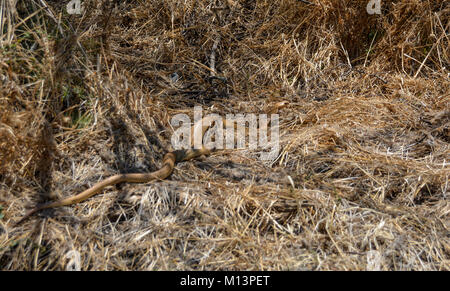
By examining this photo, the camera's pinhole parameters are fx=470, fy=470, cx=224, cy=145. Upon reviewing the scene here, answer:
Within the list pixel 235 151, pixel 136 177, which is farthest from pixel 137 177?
pixel 235 151

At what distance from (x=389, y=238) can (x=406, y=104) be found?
1.76 metres

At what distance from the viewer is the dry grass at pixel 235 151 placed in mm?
2641

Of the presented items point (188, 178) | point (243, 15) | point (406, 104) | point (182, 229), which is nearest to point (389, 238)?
point (182, 229)

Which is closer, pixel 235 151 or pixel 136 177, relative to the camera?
pixel 136 177

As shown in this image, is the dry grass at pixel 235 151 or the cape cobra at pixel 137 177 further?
the cape cobra at pixel 137 177

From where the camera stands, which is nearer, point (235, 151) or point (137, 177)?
point (137, 177)

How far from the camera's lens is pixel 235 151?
12.2 feet

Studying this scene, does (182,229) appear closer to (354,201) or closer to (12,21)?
(354,201)

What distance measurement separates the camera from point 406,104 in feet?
13.2

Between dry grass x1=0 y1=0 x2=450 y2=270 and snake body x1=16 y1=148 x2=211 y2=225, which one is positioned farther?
snake body x1=16 y1=148 x2=211 y2=225

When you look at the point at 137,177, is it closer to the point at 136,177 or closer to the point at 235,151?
the point at 136,177

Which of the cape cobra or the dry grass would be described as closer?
the dry grass

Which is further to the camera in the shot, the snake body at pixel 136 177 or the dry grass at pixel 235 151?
the snake body at pixel 136 177

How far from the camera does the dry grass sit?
8.66 ft
